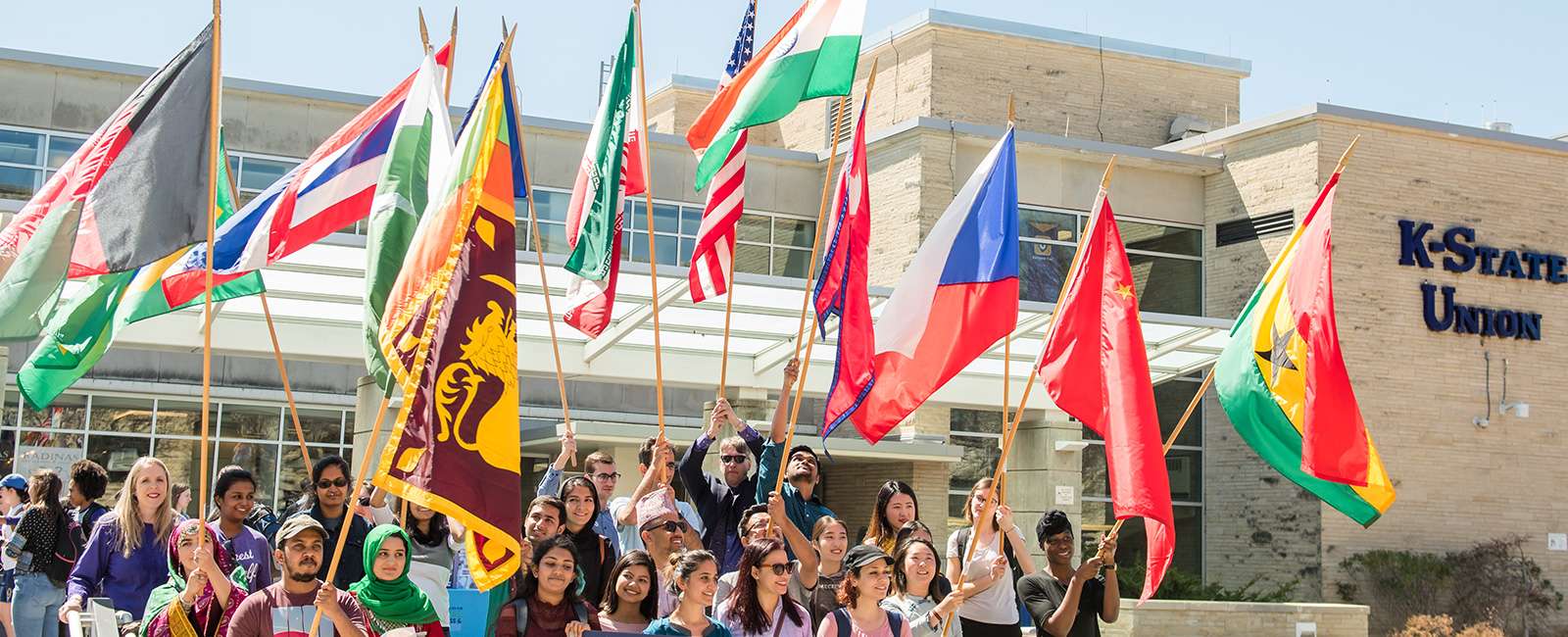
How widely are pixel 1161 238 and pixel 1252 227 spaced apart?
1746mm

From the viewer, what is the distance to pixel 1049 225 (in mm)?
25625

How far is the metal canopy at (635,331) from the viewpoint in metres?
15.4

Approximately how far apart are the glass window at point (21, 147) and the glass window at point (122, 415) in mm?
3702

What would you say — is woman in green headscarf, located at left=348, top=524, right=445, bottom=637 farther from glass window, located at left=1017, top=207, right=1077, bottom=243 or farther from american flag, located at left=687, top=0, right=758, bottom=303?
glass window, located at left=1017, top=207, right=1077, bottom=243

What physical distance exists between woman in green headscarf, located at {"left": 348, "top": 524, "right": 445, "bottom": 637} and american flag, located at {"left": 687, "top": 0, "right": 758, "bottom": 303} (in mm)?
3299

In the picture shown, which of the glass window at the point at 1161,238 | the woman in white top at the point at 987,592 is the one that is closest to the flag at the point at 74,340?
the woman in white top at the point at 987,592

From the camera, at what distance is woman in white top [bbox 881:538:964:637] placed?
7.11 metres

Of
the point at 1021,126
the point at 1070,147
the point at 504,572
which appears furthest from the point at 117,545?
the point at 1021,126

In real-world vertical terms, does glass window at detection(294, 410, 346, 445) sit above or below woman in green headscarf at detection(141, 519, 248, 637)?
above

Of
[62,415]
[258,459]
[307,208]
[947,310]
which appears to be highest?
[307,208]

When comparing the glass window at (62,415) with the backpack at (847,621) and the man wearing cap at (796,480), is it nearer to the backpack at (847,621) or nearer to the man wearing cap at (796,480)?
the man wearing cap at (796,480)

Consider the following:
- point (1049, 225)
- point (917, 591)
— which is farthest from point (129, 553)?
point (1049, 225)

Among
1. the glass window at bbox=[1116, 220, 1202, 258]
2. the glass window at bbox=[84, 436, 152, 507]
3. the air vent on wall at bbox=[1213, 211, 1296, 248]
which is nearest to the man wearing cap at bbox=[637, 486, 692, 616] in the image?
the glass window at bbox=[84, 436, 152, 507]

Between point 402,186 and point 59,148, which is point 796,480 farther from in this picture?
point 59,148
